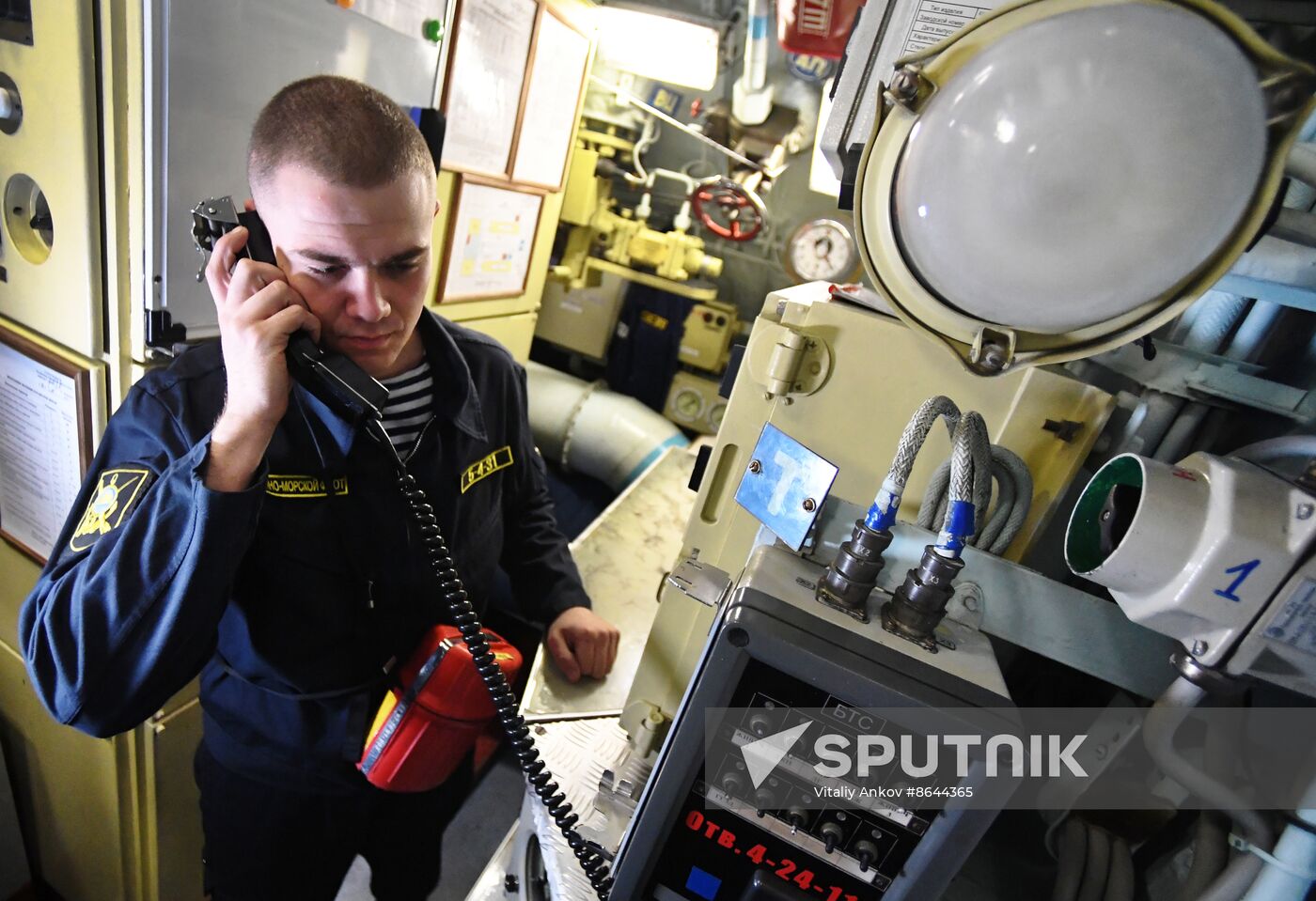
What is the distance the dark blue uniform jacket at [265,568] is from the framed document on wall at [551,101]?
118 centimetres

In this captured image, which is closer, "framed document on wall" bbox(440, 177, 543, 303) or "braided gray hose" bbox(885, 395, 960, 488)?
"braided gray hose" bbox(885, 395, 960, 488)

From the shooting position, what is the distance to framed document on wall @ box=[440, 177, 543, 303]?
1.94 metres

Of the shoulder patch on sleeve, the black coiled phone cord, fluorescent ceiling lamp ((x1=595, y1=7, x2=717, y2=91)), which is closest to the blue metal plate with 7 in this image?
the black coiled phone cord

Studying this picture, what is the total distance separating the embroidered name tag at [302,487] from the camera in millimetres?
905

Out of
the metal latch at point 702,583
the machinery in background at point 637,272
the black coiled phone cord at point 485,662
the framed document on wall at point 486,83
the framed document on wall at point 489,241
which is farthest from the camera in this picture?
the machinery in background at point 637,272

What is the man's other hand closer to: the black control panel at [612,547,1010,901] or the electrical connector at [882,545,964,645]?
the black control panel at [612,547,1010,901]

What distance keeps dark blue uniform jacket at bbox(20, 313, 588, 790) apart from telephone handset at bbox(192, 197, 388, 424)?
2.7 inches

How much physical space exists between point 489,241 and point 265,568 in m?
1.50

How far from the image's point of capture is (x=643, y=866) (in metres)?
0.61

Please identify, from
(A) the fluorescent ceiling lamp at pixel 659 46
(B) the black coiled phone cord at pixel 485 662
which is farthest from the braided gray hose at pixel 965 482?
(A) the fluorescent ceiling lamp at pixel 659 46

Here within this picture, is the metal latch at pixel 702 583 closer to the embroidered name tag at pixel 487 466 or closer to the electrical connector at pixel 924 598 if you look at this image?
the electrical connector at pixel 924 598

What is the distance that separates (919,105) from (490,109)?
67.5 inches

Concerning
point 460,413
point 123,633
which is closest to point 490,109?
point 460,413

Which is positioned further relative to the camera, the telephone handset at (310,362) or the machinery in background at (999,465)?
the telephone handset at (310,362)
